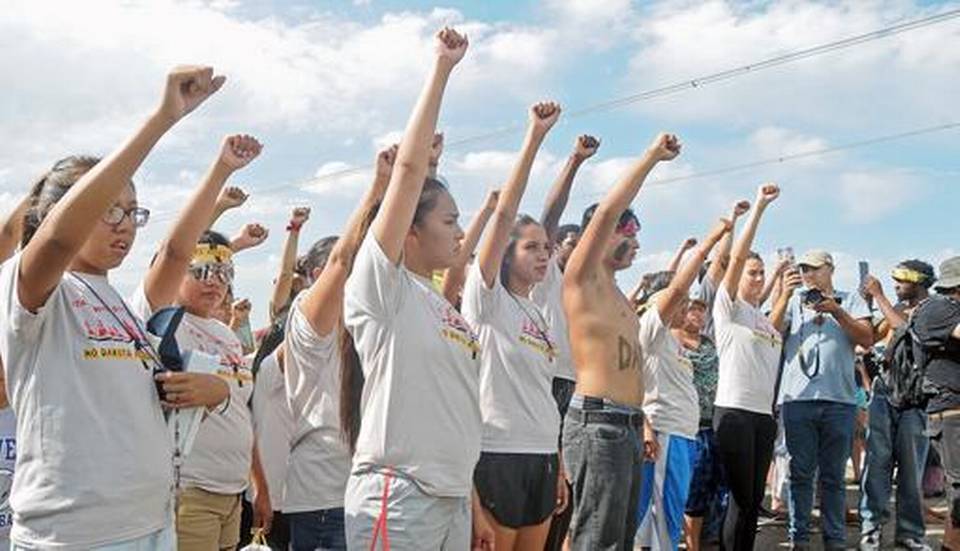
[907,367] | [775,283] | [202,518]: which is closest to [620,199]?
[202,518]

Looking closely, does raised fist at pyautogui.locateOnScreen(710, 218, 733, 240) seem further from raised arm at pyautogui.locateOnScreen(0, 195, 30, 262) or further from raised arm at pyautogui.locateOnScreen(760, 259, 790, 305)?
raised arm at pyautogui.locateOnScreen(0, 195, 30, 262)

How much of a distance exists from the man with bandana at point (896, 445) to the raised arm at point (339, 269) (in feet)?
14.2

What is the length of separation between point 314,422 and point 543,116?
1469 mm

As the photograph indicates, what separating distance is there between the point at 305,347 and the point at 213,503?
645 millimetres

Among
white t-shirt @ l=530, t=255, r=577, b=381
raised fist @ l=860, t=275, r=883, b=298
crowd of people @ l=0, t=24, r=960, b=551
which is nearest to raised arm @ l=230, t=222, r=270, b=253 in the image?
crowd of people @ l=0, t=24, r=960, b=551

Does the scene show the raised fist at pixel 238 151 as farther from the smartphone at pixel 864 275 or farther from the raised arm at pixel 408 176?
the smartphone at pixel 864 275

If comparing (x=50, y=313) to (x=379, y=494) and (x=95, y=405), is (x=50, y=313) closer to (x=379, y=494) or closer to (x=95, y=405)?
Answer: (x=95, y=405)

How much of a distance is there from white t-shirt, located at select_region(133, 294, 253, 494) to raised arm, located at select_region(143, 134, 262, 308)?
33 cm

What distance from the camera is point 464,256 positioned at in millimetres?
4066

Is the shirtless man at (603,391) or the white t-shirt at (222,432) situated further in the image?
the shirtless man at (603,391)

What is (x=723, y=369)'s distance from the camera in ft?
20.6

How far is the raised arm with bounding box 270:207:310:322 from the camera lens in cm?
477

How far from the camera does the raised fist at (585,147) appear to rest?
171 inches

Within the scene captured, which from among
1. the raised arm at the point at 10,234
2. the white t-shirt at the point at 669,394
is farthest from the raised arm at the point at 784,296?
the raised arm at the point at 10,234
